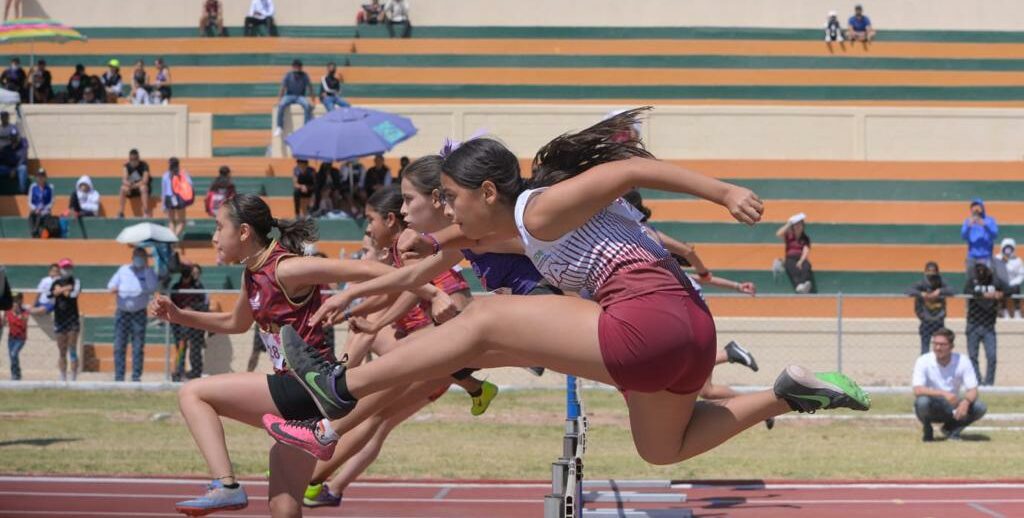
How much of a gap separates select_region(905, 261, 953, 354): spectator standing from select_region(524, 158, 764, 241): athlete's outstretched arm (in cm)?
1318

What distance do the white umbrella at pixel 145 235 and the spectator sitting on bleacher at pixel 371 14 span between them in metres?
12.1

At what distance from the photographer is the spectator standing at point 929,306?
17.4 meters

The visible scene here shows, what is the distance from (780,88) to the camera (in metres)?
28.0

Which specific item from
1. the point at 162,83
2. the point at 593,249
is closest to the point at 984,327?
the point at 593,249

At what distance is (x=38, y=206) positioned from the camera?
21.9 metres

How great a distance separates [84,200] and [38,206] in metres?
0.68

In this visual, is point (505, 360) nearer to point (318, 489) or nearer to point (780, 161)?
point (318, 489)

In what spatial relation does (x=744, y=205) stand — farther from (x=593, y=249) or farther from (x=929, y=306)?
(x=929, y=306)

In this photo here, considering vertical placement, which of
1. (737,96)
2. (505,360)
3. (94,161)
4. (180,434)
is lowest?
(180,434)

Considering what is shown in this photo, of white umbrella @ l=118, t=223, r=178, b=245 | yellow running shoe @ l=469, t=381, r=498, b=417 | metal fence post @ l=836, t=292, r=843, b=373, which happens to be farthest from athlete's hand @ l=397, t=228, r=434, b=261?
white umbrella @ l=118, t=223, r=178, b=245

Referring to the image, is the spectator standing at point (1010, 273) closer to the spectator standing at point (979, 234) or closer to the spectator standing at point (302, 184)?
the spectator standing at point (979, 234)

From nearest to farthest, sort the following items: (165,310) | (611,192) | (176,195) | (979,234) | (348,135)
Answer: (611,192) < (165,310) < (979,234) < (348,135) < (176,195)

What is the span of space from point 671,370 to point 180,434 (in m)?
9.51

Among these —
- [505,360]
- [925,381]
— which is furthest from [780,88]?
[505,360]
